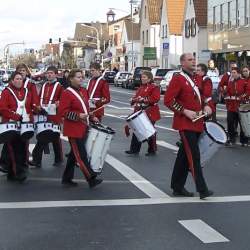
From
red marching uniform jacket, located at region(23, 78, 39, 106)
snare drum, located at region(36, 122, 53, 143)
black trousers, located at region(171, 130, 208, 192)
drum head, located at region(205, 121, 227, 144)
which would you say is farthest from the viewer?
snare drum, located at region(36, 122, 53, 143)

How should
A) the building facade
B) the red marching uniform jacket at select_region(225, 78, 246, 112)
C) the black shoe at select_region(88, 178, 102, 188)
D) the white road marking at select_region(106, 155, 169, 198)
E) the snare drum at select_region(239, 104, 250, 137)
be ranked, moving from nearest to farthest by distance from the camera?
the white road marking at select_region(106, 155, 169, 198) → the black shoe at select_region(88, 178, 102, 188) → the snare drum at select_region(239, 104, 250, 137) → the red marching uniform jacket at select_region(225, 78, 246, 112) → the building facade

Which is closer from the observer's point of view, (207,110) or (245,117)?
(207,110)

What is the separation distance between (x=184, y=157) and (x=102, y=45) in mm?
109909

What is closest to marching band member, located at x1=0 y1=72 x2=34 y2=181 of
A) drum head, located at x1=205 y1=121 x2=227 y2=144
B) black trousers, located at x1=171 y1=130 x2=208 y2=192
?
black trousers, located at x1=171 y1=130 x2=208 y2=192

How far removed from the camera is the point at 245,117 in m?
13.4

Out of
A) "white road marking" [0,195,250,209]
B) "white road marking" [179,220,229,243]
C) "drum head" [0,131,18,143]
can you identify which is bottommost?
"white road marking" [0,195,250,209]

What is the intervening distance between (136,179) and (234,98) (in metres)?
5.01

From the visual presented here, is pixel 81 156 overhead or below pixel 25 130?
below

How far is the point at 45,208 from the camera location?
25.4ft

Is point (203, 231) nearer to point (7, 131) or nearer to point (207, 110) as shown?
point (207, 110)

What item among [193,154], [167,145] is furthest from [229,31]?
[193,154]

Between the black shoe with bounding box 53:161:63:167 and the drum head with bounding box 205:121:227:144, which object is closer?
the drum head with bounding box 205:121:227:144

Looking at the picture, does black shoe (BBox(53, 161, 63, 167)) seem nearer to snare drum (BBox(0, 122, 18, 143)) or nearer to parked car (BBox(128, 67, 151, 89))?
snare drum (BBox(0, 122, 18, 143))

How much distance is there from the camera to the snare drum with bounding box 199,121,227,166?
8297 mm
